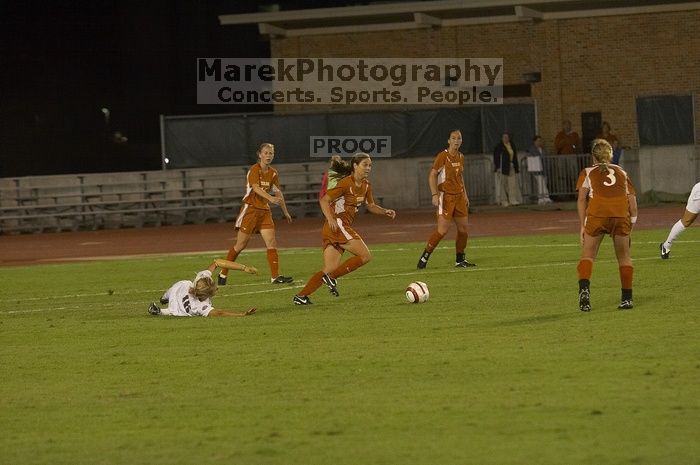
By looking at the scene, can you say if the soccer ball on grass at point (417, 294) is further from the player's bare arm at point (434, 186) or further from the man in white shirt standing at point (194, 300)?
the player's bare arm at point (434, 186)

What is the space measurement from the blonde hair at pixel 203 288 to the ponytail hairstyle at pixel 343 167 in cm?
212

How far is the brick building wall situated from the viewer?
40.2 meters

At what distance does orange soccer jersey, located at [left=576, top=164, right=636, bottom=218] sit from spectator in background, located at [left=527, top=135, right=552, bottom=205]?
74.2ft

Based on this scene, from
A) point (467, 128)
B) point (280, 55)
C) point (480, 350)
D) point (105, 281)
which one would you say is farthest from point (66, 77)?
point (480, 350)

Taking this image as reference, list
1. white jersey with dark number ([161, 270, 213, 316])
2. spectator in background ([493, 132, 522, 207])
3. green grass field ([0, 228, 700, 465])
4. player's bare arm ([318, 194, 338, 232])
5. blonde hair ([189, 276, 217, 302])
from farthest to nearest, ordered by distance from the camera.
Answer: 1. spectator in background ([493, 132, 522, 207])
2. player's bare arm ([318, 194, 338, 232])
3. white jersey with dark number ([161, 270, 213, 316])
4. blonde hair ([189, 276, 217, 302])
5. green grass field ([0, 228, 700, 465])

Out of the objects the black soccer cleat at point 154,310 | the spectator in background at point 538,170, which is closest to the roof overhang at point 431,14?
the spectator in background at point 538,170

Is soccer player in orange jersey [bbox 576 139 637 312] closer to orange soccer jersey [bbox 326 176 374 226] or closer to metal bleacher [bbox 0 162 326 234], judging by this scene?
orange soccer jersey [bbox 326 176 374 226]

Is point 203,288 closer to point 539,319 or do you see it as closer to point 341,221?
point 341,221

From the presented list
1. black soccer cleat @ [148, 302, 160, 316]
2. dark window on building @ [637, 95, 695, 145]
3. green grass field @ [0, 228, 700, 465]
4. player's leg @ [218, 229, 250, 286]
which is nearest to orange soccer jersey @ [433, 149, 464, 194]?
green grass field @ [0, 228, 700, 465]

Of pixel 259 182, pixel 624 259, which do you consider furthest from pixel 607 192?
pixel 259 182

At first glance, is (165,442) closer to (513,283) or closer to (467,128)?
(513,283)

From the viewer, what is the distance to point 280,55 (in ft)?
149

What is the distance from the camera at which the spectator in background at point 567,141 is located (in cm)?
3775

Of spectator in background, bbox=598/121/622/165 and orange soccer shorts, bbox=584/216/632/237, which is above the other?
spectator in background, bbox=598/121/622/165
